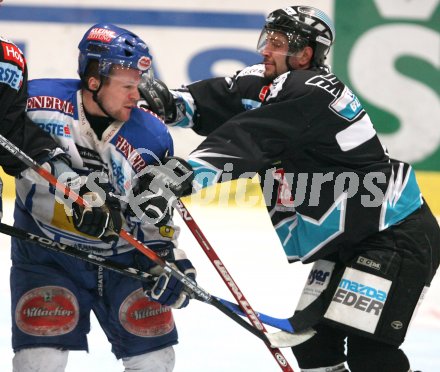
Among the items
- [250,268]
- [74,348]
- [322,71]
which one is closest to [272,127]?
[322,71]

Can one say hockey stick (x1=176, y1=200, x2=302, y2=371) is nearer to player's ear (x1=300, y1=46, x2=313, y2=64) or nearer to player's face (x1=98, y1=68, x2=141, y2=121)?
player's face (x1=98, y1=68, x2=141, y2=121)

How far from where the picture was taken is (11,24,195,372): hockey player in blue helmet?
3.55m

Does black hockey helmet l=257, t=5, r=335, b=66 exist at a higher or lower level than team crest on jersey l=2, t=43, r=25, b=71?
higher

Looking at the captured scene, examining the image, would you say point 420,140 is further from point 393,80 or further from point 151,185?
point 151,185

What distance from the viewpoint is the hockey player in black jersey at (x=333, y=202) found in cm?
354

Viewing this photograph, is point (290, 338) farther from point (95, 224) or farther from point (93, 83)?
point (93, 83)

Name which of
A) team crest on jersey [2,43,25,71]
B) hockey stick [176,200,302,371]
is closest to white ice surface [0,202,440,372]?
hockey stick [176,200,302,371]

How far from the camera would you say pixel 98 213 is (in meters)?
3.41

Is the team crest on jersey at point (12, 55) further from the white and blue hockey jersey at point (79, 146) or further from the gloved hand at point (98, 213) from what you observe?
the gloved hand at point (98, 213)

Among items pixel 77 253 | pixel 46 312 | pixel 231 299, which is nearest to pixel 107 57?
pixel 77 253

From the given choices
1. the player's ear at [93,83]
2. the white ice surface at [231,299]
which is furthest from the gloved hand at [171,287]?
the white ice surface at [231,299]

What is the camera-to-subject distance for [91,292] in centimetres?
378

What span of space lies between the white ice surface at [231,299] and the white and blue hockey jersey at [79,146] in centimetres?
100

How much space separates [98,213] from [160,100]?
72 centimetres
